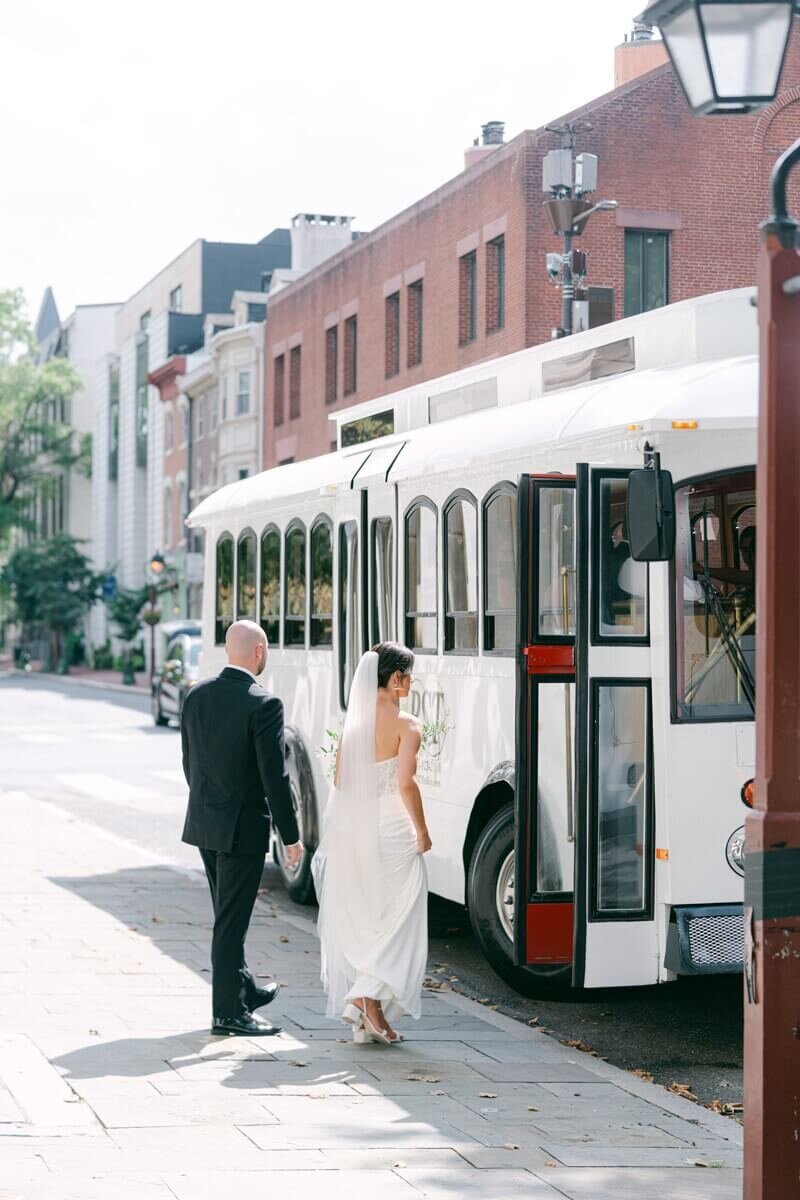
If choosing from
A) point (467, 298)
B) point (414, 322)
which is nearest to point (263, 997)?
point (467, 298)

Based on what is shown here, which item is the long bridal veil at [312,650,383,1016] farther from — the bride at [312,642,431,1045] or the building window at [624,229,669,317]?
the building window at [624,229,669,317]

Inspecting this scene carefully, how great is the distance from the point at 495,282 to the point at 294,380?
48.5ft

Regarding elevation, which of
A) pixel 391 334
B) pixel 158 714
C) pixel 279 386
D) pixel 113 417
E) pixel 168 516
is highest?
pixel 113 417

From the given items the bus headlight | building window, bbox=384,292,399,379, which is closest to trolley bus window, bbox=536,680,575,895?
the bus headlight

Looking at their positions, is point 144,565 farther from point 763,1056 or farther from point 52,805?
point 763,1056

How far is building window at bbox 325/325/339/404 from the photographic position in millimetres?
45594

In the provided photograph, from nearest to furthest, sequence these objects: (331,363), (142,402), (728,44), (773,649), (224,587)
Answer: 1. (773,649)
2. (728,44)
3. (224,587)
4. (331,363)
5. (142,402)

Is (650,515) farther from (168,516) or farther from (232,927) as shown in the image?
(168,516)

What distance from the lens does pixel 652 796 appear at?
8.68 metres

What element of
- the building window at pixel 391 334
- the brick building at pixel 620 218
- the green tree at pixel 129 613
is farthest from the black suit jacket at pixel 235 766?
the green tree at pixel 129 613

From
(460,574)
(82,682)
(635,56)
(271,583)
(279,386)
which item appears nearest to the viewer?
(460,574)

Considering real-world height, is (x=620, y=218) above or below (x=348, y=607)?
above

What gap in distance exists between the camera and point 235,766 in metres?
8.64

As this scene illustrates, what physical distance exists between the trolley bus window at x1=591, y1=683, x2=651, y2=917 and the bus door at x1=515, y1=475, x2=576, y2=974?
426 millimetres
